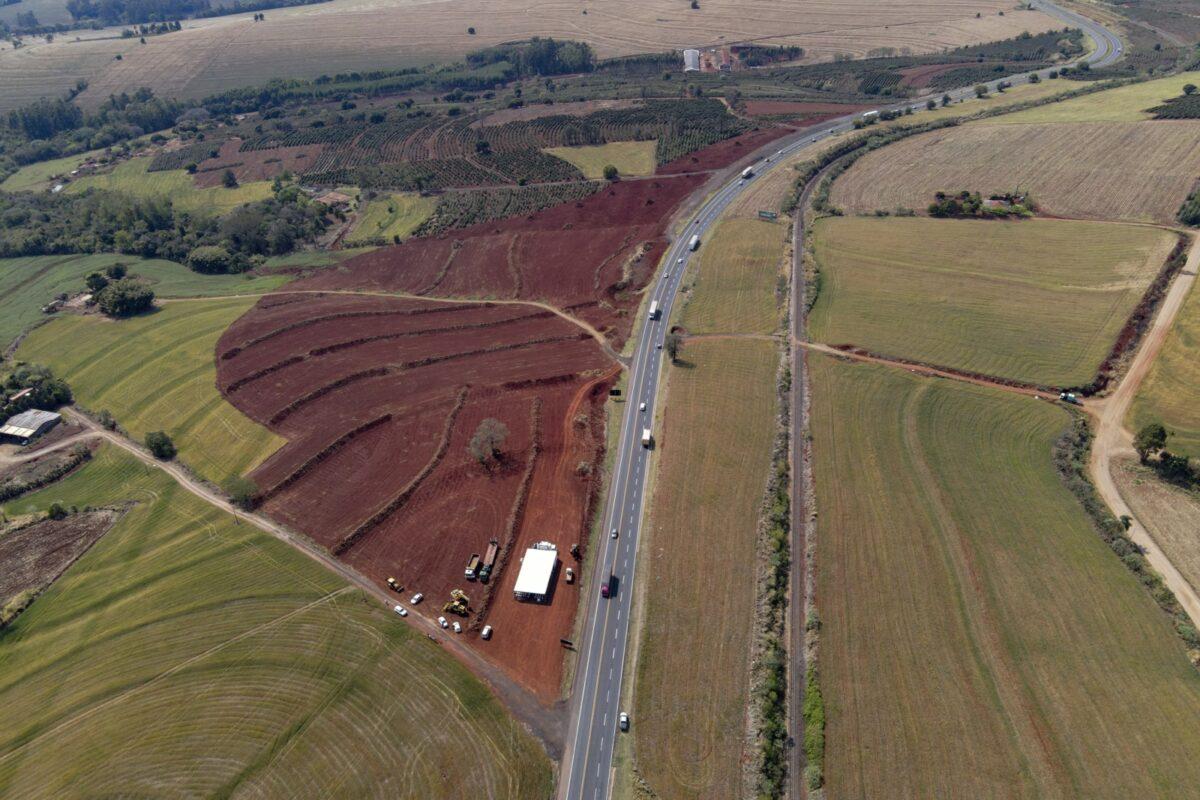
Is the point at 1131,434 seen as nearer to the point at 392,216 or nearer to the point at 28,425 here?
the point at 392,216

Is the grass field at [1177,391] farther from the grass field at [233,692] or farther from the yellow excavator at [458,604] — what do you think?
the yellow excavator at [458,604]

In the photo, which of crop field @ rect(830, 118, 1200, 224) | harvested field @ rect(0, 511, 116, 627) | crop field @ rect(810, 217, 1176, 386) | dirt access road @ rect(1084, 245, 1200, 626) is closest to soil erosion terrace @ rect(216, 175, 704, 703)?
harvested field @ rect(0, 511, 116, 627)

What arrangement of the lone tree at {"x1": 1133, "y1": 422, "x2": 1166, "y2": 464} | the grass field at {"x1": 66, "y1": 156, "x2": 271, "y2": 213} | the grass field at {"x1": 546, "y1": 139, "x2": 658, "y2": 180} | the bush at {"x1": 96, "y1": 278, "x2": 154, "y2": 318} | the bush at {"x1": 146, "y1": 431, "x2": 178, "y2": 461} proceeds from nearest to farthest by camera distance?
the lone tree at {"x1": 1133, "y1": 422, "x2": 1166, "y2": 464} < the bush at {"x1": 146, "y1": 431, "x2": 178, "y2": 461} < the bush at {"x1": 96, "y1": 278, "x2": 154, "y2": 318} < the grass field at {"x1": 546, "y1": 139, "x2": 658, "y2": 180} < the grass field at {"x1": 66, "y1": 156, "x2": 271, "y2": 213}

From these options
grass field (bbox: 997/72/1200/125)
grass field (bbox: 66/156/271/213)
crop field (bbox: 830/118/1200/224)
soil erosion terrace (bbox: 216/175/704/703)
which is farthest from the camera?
grass field (bbox: 66/156/271/213)

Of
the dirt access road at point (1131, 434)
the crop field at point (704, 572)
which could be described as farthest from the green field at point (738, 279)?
the dirt access road at point (1131, 434)

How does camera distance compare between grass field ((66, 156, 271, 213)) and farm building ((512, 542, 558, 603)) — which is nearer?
farm building ((512, 542, 558, 603))

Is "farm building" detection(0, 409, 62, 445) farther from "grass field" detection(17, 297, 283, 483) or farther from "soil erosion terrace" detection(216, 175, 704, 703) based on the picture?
"soil erosion terrace" detection(216, 175, 704, 703)
